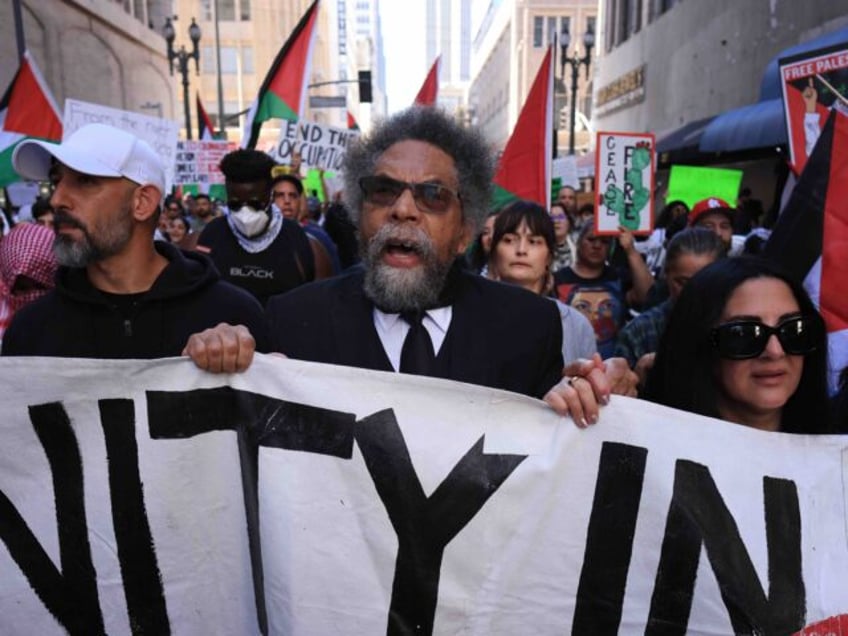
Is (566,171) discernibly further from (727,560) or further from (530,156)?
(727,560)

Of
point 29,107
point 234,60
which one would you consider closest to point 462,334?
point 29,107

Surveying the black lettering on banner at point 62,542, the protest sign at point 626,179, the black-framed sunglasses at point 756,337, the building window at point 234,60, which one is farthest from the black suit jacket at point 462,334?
the building window at point 234,60

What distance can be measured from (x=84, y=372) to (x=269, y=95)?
22.9 ft

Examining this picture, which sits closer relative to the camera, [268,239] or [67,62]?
[268,239]

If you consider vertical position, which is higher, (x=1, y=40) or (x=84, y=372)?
(x=1, y=40)

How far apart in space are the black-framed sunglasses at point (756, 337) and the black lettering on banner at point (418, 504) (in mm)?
594

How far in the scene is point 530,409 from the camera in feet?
5.69

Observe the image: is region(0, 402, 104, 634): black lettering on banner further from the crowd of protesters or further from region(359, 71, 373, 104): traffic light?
region(359, 71, 373, 104): traffic light

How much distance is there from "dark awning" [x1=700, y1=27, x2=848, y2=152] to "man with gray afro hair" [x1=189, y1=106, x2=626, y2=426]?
450 inches

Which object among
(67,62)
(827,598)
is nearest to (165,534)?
(827,598)

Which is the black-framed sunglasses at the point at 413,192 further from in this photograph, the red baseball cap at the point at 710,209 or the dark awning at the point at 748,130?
the dark awning at the point at 748,130

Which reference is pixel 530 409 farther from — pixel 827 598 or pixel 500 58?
pixel 500 58

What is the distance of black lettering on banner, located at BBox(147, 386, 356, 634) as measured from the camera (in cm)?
179

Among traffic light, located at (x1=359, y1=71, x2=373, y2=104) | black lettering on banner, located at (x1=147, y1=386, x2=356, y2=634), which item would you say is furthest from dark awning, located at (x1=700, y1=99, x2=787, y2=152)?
black lettering on banner, located at (x1=147, y1=386, x2=356, y2=634)
